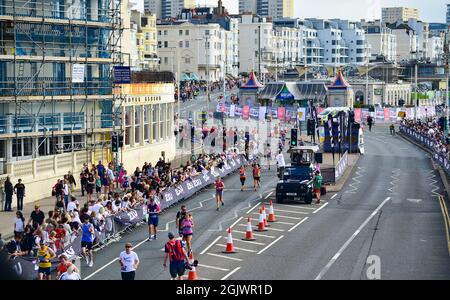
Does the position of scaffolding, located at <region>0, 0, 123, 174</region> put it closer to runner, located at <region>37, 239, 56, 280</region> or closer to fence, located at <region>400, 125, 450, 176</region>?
fence, located at <region>400, 125, 450, 176</region>

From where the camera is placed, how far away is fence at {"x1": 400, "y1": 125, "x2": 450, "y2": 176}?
53.9 m

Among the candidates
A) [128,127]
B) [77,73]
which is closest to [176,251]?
[77,73]

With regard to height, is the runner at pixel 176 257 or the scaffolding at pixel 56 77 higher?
the scaffolding at pixel 56 77

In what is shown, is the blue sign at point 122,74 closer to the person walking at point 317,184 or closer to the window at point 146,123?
the window at point 146,123

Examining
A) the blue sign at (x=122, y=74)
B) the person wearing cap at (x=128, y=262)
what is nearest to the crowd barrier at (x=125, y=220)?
the person wearing cap at (x=128, y=262)

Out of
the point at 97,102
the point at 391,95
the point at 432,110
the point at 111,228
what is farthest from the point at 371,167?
the point at 391,95

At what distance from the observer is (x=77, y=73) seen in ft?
157

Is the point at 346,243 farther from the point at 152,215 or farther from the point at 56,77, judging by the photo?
the point at 56,77

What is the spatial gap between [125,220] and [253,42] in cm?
16084

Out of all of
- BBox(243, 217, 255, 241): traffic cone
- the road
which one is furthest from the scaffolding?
BBox(243, 217, 255, 241): traffic cone

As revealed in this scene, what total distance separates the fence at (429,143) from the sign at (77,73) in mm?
19569

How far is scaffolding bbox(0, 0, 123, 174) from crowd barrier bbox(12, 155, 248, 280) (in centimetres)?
627

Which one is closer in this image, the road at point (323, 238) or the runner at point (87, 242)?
the road at point (323, 238)

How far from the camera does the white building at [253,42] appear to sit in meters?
189
